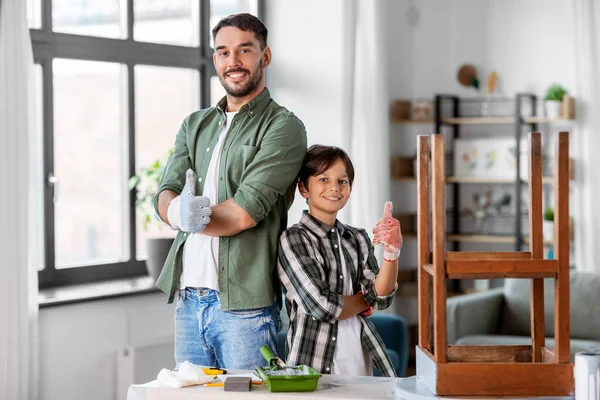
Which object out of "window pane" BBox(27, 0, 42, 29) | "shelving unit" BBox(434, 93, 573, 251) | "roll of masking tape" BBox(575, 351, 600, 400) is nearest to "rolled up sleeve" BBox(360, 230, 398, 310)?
"roll of masking tape" BBox(575, 351, 600, 400)

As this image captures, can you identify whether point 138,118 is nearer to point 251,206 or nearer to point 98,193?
point 98,193

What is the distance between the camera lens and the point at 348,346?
2.41 metres

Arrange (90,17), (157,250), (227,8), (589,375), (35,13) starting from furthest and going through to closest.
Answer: (227,8)
(90,17)
(157,250)
(35,13)
(589,375)

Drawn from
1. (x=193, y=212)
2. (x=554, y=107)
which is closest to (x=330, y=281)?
(x=193, y=212)

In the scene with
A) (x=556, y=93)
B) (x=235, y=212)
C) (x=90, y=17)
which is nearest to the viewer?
(x=235, y=212)

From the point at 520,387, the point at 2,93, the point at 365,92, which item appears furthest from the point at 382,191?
the point at 520,387

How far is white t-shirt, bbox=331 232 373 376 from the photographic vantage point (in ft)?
7.90

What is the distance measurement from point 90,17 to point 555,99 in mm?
2571

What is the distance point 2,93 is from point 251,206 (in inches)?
70.8

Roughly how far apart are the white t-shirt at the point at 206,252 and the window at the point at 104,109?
71.3 inches

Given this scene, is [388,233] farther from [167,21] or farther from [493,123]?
[493,123]

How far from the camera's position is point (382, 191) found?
17.9 ft

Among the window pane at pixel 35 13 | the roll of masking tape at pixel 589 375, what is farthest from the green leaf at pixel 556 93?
the roll of masking tape at pixel 589 375

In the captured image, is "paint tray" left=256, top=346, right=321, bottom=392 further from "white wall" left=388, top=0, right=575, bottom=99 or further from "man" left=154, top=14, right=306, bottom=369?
"white wall" left=388, top=0, right=575, bottom=99
